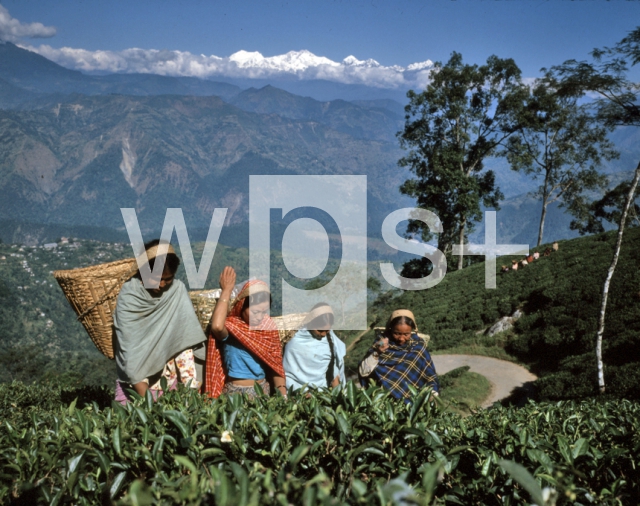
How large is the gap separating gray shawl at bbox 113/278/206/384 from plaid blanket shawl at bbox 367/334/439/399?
5.19 feet

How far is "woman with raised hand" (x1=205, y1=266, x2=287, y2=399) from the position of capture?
12.1 feet

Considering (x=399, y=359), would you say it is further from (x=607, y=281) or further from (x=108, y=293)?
(x=607, y=281)

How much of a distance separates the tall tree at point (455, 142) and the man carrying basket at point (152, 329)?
25.9 m

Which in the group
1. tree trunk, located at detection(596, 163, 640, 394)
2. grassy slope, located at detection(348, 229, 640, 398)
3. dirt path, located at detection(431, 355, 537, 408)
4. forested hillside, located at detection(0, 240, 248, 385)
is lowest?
forested hillside, located at detection(0, 240, 248, 385)

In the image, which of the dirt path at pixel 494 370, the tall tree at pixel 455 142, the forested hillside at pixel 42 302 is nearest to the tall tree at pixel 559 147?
the tall tree at pixel 455 142

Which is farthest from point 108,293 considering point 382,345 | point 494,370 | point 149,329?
point 494,370

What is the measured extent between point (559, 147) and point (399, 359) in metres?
31.6

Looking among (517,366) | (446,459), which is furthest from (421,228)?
(446,459)

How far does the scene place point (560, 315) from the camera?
1337cm

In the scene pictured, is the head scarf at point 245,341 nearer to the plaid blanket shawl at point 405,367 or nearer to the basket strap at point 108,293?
the basket strap at point 108,293

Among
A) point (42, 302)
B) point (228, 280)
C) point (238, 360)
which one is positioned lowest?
point (42, 302)

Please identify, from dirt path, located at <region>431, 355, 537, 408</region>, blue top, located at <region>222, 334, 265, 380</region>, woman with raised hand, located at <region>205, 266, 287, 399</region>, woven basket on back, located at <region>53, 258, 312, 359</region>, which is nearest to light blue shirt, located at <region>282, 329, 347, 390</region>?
woman with raised hand, located at <region>205, 266, 287, 399</region>

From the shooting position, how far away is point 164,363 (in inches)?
144

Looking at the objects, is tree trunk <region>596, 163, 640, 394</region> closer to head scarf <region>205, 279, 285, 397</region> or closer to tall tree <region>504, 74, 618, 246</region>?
head scarf <region>205, 279, 285, 397</region>
